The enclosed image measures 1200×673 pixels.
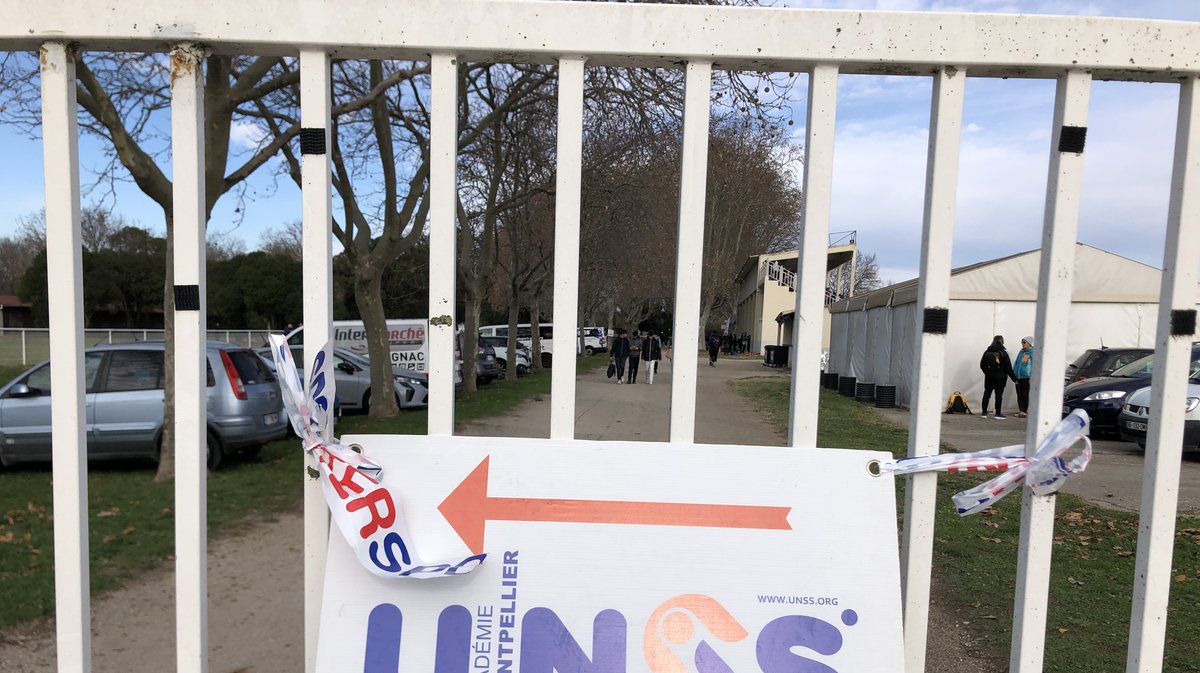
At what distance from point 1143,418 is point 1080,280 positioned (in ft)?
27.7

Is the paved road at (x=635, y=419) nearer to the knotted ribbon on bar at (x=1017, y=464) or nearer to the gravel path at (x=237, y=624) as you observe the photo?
the gravel path at (x=237, y=624)

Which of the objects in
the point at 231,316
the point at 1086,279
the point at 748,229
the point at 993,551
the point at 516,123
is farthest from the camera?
the point at 748,229

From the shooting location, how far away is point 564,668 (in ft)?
5.65

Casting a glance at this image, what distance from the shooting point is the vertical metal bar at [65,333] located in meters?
1.75

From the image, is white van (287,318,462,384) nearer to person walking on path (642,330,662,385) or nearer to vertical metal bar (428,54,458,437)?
person walking on path (642,330,662,385)

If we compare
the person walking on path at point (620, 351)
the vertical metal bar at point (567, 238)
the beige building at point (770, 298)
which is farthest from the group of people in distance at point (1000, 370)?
the beige building at point (770, 298)

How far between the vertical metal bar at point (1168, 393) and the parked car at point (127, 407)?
361 inches

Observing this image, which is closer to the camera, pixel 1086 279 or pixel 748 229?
pixel 1086 279

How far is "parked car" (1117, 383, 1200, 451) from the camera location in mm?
9805

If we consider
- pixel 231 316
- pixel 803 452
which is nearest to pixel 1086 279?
pixel 803 452

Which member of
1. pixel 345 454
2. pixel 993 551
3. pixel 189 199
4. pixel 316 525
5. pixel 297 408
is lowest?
pixel 993 551

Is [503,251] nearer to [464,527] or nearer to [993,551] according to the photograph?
[993,551]

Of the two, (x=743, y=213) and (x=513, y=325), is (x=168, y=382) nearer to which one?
(x=513, y=325)

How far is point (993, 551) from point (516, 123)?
13150 millimetres
